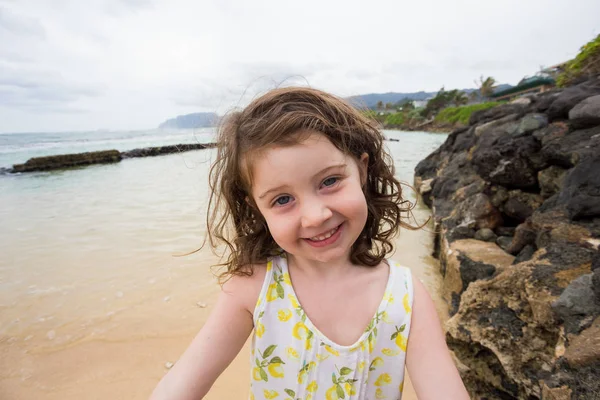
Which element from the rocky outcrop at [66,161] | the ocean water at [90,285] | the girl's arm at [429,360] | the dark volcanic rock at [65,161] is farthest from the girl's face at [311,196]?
the dark volcanic rock at [65,161]

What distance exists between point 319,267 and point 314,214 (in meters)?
0.29

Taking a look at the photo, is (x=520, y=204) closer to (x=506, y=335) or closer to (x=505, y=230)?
(x=505, y=230)

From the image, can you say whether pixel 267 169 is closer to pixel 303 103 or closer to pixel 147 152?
pixel 303 103

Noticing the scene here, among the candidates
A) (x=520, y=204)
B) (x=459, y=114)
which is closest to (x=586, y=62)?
(x=520, y=204)

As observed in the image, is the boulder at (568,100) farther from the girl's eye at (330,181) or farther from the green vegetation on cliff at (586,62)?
the green vegetation on cliff at (586,62)

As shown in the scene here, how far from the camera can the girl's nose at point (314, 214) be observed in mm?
915

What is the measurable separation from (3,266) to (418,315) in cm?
470

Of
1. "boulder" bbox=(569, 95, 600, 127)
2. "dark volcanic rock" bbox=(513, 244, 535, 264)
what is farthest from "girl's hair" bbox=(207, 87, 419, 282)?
"boulder" bbox=(569, 95, 600, 127)

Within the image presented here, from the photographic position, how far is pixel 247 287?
1083mm

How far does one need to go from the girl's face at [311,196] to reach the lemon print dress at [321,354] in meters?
0.23

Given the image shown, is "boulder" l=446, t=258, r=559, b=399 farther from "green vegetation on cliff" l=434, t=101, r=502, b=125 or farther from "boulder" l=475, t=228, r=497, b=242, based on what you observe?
"green vegetation on cliff" l=434, t=101, r=502, b=125

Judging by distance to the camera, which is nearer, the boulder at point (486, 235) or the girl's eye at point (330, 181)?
the girl's eye at point (330, 181)

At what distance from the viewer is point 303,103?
1045mm

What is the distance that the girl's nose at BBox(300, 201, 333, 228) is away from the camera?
0.91 metres
